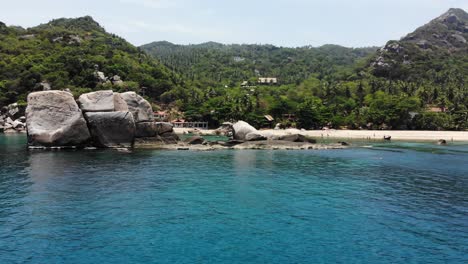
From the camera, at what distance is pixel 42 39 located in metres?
170

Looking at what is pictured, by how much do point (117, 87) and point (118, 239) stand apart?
123m

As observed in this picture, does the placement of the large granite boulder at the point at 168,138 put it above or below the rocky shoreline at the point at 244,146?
above

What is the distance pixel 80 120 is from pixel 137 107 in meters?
11.4

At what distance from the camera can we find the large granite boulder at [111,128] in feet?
191

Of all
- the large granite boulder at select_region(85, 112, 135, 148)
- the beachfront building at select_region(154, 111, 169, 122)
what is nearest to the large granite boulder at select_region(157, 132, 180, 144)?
the large granite boulder at select_region(85, 112, 135, 148)

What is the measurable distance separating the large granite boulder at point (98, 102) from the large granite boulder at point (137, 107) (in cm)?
536

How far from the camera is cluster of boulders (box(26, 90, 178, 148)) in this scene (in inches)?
2199

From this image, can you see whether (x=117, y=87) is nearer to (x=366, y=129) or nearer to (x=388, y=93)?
(x=366, y=129)

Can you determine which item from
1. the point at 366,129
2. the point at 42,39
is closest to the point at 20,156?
the point at 366,129

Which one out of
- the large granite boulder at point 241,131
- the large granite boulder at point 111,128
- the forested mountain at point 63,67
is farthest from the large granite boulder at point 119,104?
the forested mountain at point 63,67

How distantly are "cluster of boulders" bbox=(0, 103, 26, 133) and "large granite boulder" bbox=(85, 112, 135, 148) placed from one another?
2297 inches

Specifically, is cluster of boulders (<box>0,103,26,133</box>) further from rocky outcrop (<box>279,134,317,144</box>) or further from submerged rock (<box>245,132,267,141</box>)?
rocky outcrop (<box>279,134,317,144</box>)

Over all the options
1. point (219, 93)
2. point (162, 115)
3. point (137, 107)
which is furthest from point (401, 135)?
point (219, 93)

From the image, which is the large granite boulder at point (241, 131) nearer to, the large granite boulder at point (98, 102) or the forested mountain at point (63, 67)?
Result: the large granite boulder at point (98, 102)
